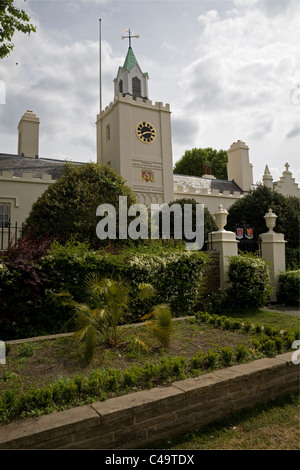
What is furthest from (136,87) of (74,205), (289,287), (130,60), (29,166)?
(289,287)

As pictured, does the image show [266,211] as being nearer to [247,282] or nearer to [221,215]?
[221,215]

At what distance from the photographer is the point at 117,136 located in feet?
77.2

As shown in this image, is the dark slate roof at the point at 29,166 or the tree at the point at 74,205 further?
the dark slate roof at the point at 29,166

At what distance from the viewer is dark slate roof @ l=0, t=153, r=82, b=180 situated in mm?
21497

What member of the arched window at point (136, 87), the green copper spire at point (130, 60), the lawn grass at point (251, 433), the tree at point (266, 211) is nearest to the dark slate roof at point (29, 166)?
the arched window at point (136, 87)

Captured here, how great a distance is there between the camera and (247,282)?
9125 mm

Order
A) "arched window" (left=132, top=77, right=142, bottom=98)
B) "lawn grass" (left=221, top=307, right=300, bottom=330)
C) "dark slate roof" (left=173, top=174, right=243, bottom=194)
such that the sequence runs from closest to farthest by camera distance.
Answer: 1. "lawn grass" (left=221, top=307, right=300, bottom=330)
2. "arched window" (left=132, top=77, right=142, bottom=98)
3. "dark slate roof" (left=173, top=174, right=243, bottom=194)

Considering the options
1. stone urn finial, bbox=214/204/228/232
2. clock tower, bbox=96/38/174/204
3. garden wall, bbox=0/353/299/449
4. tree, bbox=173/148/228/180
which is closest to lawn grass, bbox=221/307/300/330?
stone urn finial, bbox=214/204/228/232

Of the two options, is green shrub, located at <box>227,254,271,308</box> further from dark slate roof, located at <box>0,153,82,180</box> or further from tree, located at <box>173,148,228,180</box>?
tree, located at <box>173,148,228,180</box>

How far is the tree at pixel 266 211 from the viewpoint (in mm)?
16297

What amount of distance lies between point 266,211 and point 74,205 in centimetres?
1263

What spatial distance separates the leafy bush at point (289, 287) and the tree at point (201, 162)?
30.1 meters

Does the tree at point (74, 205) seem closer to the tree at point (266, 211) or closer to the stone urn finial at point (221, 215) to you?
the stone urn finial at point (221, 215)

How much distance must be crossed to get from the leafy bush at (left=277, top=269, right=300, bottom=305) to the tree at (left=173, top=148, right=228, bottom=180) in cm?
3015
